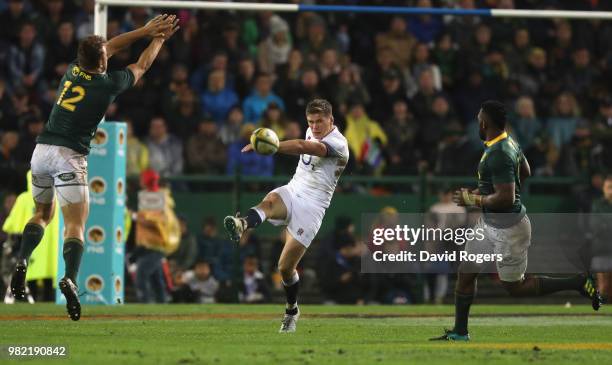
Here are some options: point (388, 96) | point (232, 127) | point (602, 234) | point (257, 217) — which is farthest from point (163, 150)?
point (257, 217)

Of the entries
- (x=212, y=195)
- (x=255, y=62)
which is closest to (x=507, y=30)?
(x=255, y=62)

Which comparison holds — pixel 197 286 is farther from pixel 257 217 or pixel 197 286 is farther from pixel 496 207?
pixel 496 207

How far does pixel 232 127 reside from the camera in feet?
69.1

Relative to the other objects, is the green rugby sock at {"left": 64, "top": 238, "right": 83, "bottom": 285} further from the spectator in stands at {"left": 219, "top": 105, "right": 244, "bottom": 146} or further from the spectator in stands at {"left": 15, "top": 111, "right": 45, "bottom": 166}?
the spectator in stands at {"left": 219, "top": 105, "right": 244, "bottom": 146}

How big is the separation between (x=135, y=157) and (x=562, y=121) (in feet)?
24.1

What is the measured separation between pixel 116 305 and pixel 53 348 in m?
7.25

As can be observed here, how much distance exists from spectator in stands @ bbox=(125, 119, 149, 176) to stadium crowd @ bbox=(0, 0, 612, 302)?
22mm

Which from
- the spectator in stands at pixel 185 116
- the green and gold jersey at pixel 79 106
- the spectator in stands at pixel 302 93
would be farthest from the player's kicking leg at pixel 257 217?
the spectator in stands at pixel 302 93

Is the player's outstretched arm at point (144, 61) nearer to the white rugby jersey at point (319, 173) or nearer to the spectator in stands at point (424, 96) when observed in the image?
the white rugby jersey at point (319, 173)

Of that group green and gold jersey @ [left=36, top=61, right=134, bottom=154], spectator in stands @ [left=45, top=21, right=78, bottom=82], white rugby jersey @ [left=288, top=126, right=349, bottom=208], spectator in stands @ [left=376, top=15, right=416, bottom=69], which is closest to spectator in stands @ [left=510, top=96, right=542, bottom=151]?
spectator in stands @ [left=376, top=15, right=416, bottom=69]

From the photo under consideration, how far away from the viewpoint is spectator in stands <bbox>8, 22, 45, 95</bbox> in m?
21.2

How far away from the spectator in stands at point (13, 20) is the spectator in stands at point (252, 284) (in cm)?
561

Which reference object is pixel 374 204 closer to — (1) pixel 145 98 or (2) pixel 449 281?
(2) pixel 449 281

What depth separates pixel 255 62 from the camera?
22.5 meters
